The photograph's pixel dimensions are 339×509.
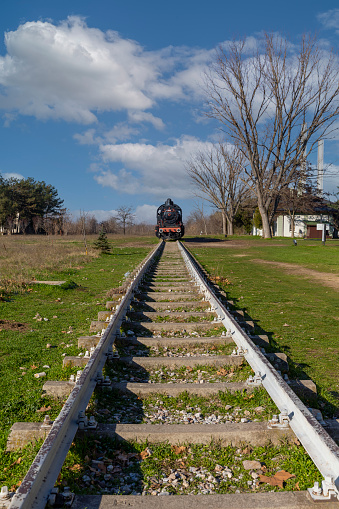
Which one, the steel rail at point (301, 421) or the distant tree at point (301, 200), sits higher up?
the distant tree at point (301, 200)

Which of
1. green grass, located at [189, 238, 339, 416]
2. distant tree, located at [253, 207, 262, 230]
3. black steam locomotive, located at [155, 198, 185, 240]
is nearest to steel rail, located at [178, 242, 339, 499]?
green grass, located at [189, 238, 339, 416]

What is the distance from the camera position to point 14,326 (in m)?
6.18

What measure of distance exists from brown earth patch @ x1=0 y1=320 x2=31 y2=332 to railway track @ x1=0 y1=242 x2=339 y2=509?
1.98m

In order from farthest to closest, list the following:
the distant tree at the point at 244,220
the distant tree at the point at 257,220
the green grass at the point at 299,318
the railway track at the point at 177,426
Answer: the distant tree at the point at 244,220 → the distant tree at the point at 257,220 → the green grass at the point at 299,318 → the railway track at the point at 177,426

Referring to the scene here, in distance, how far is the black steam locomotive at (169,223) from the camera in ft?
100

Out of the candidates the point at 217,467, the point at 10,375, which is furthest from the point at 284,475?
the point at 10,375

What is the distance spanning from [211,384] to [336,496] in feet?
5.15

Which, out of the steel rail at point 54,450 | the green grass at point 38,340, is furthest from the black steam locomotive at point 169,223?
the steel rail at point 54,450

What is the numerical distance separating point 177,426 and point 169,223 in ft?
93.2

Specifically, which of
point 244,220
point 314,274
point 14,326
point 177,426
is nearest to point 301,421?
point 177,426

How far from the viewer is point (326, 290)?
33.1 ft

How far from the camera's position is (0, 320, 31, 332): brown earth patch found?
6043 mm

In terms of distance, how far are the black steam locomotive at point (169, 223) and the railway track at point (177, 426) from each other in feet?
84.9

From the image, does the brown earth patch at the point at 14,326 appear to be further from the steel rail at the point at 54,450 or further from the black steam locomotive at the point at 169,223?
the black steam locomotive at the point at 169,223
